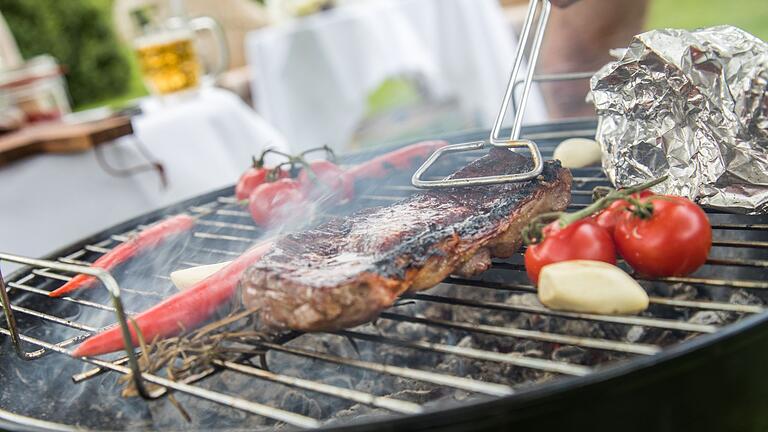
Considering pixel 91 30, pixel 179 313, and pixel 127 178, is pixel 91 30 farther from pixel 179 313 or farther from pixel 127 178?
pixel 179 313

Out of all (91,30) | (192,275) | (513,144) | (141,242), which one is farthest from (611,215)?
(91,30)

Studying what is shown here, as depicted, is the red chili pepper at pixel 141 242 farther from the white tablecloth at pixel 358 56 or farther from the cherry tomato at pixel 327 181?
the white tablecloth at pixel 358 56

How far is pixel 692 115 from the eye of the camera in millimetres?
2125

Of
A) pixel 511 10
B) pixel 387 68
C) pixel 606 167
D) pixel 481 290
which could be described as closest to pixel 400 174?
pixel 481 290

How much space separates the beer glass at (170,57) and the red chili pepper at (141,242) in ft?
7.19

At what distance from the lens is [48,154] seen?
12.5ft

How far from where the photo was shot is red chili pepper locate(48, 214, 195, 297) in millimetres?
2269

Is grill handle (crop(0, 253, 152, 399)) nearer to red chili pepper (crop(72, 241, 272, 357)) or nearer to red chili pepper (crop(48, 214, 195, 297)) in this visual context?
red chili pepper (crop(72, 241, 272, 357))

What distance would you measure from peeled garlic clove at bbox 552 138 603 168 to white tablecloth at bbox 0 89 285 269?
2.34 metres

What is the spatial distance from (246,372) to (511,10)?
7.93 meters

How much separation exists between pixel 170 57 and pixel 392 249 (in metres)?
3.25

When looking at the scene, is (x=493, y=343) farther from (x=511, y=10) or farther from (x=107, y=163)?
(x=511, y=10)

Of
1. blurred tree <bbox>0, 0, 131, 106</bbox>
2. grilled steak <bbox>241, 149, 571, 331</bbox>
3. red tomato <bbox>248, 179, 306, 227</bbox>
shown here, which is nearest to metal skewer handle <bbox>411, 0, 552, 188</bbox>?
grilled steak <bbox>241, 149, 571, 331</bbox>

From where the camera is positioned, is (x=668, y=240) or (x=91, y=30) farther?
(x=91, y=30)
